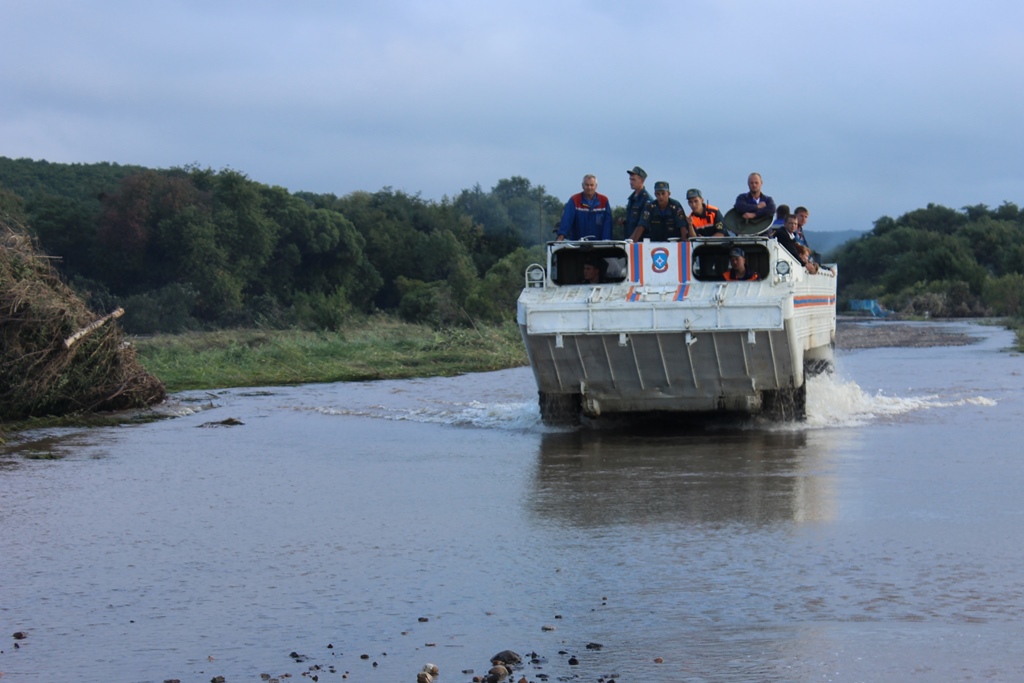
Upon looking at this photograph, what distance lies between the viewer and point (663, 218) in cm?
1516

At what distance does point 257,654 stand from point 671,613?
6.53 feet

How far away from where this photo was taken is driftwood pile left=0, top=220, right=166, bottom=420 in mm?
16516

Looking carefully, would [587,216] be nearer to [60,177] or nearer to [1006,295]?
[1006,295]

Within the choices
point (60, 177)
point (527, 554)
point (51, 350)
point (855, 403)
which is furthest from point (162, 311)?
point (527, 554)

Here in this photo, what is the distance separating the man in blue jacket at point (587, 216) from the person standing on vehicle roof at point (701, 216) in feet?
3.24

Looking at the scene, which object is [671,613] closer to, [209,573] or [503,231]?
[209,573]

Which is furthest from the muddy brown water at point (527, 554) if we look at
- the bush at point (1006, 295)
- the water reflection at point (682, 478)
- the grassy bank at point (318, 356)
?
the bush at point (1006, 295)

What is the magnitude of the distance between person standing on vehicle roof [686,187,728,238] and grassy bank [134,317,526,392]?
1105 centimetres

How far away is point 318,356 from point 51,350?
14.6 m

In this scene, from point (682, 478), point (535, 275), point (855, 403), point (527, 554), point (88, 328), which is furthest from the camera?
point (88, 328)

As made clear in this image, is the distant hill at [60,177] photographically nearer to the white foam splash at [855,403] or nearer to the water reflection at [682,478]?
the white foam splash at [855,403]

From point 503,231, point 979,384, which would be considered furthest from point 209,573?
point 503,231

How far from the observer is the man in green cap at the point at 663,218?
15086 mm

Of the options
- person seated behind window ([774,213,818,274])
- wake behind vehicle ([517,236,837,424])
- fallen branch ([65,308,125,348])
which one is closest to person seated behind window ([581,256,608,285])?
wake behind vehicle ([517,236,837,424])
